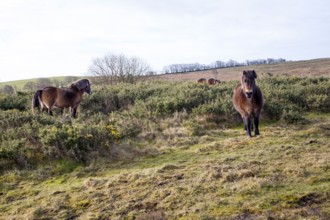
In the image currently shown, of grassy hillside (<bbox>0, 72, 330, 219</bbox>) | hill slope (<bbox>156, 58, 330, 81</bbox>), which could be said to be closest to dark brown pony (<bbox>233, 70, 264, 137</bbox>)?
grassy hillside (<bbox>0, 72, 330, 219</bbox>)

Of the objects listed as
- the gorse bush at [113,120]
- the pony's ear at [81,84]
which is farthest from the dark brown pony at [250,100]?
the pony's ear at [81,84]

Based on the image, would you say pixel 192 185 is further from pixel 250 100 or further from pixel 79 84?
pixel 79 84

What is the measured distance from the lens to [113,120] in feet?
30.9

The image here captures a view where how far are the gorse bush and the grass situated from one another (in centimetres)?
58

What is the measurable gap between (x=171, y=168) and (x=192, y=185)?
1.09 meters

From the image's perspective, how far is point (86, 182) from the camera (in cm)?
539

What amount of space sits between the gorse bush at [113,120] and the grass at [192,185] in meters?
0.58

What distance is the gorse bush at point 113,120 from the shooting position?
690 cm

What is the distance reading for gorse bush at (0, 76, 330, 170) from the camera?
6902mm

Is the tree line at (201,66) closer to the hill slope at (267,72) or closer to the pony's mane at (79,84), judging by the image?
the hill slope at (267,72)

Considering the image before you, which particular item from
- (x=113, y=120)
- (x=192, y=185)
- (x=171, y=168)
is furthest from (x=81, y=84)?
(x=192, y=185)

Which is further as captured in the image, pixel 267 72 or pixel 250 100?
pixel 267 72

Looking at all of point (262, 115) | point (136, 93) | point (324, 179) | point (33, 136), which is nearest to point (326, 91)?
point (262, 115)

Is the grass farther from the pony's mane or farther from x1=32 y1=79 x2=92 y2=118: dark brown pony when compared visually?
the pony's mane
